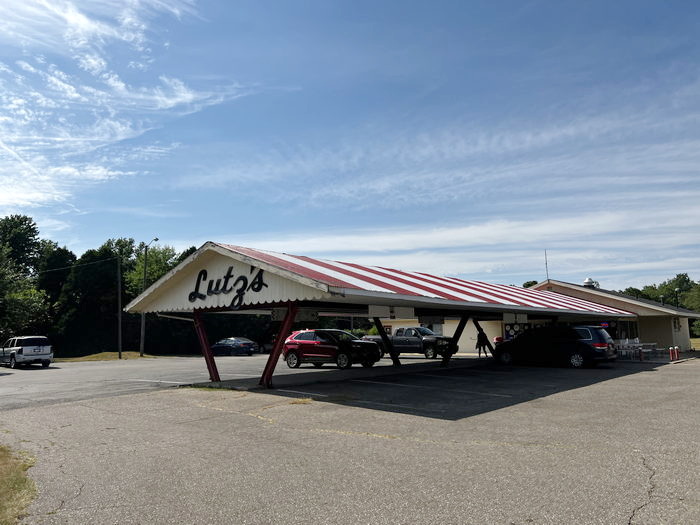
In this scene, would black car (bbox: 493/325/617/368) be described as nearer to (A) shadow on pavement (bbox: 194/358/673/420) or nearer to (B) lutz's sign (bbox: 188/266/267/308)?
(A) shadow on pavement (bbox: 194/358/673/420)

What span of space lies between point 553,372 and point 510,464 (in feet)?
45.2

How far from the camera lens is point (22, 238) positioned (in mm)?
83688

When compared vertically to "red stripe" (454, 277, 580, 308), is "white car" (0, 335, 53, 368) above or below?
below

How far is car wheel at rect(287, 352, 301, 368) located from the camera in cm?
2417

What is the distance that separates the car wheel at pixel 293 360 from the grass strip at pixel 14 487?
16.5m

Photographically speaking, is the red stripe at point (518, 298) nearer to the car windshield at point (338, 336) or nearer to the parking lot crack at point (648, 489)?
the car windshield at point (338, 336)

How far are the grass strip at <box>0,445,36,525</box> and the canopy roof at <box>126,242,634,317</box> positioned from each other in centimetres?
684

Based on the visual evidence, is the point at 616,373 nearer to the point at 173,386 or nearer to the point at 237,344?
the point at 173,386

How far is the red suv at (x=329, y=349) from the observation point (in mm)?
23047

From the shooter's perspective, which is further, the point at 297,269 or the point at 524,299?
the point at 524,299

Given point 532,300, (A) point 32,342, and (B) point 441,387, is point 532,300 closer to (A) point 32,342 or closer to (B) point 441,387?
(B) point 441,387

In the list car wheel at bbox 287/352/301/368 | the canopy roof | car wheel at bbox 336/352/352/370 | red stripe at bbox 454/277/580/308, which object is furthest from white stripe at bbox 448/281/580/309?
car wheel at bbox 287/352/301/368

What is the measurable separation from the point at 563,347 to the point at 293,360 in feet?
37.7

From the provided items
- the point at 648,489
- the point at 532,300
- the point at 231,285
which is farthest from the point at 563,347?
the point at 648,489
